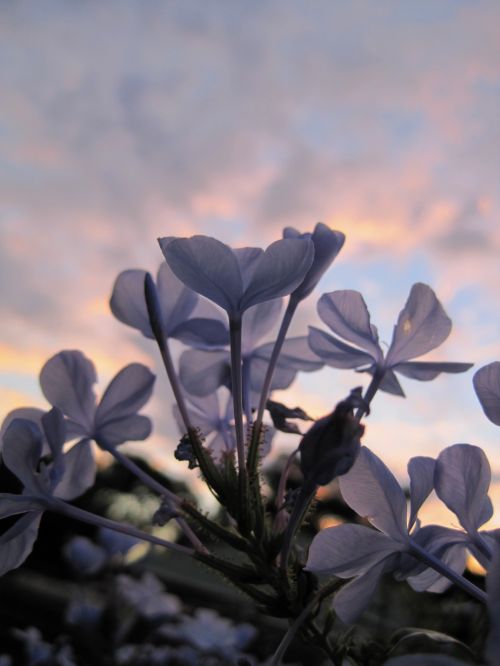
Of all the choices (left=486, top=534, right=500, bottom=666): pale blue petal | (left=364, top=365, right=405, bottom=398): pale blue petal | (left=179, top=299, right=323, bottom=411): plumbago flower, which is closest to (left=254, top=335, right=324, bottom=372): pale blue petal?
(left=179, top=299, right=323, bottom=411): plumbago flower

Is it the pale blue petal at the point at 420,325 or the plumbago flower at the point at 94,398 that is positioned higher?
the pale blue petal at the point at 420,325

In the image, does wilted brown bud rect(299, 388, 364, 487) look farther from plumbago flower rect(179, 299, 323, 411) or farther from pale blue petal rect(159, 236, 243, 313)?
plumbago flower rect(179, 299, 323, 411)

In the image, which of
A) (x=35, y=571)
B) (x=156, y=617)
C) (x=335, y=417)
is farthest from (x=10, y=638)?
(x=35, y=571)

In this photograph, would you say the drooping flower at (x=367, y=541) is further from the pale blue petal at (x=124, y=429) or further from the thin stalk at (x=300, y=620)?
the pale blue petal at (x=124, y=429)

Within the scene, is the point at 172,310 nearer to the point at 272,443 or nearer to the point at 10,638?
the point at 272,443

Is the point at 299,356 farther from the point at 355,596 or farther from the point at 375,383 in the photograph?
the point at 355,596

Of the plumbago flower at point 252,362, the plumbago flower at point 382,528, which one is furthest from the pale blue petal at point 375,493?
the plumbago flower at point 252,362
